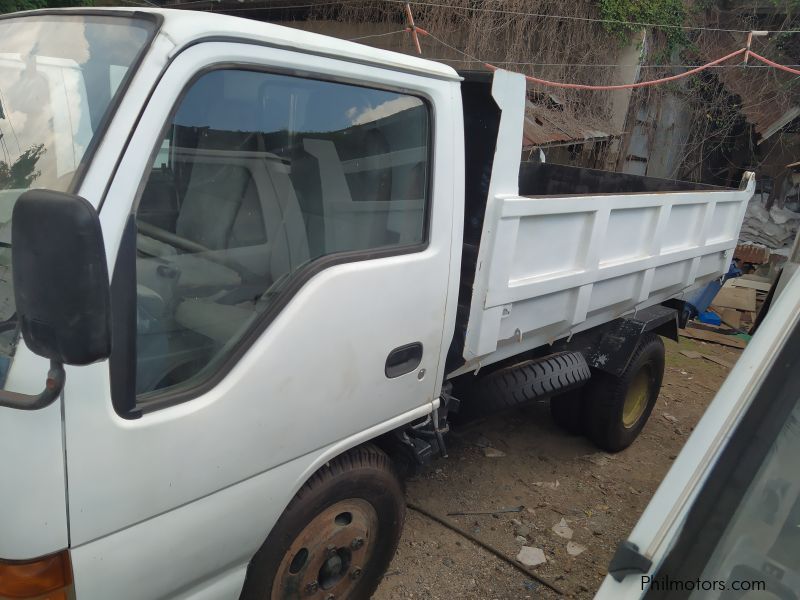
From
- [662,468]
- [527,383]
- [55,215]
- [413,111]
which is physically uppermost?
[413,111]

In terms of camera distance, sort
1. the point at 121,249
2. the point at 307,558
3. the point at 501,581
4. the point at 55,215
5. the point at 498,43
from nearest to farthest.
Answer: the point at 55,215
the point at 121,249
the point at 307,558
the point at 501,581
the point at 498,43

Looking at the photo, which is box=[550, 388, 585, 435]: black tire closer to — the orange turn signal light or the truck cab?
the truck cab

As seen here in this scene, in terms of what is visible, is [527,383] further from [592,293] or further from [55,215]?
[55,215]

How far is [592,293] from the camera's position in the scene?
10.1 feet

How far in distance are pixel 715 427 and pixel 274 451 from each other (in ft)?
3.93

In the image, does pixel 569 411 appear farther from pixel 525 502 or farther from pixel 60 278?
pixel 60 278

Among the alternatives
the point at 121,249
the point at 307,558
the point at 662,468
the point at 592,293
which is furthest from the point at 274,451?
the point at 662,468

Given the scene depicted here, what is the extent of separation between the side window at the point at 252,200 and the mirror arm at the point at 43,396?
313mm

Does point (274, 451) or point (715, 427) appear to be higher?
point (715, 427)

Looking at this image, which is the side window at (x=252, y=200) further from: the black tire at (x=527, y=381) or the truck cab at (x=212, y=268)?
the black tire at (x=527, y=381)

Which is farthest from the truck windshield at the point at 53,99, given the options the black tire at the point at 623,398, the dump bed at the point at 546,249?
the black tire at the point at 623,398

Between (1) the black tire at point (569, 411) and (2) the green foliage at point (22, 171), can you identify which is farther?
(1) the black tire at point (569, 411)

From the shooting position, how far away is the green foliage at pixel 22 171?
1.55m

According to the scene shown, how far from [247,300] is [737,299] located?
8085mm
